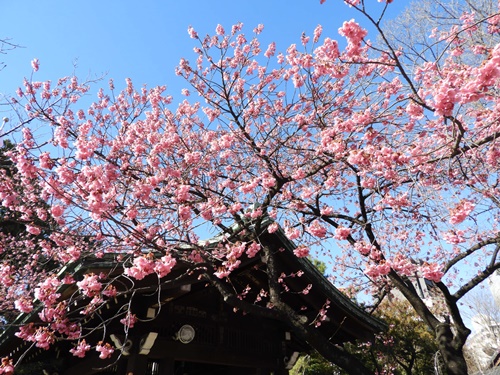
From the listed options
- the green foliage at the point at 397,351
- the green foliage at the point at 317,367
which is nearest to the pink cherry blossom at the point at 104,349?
the green foliage at the point at 397,351

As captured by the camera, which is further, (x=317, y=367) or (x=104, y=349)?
(x=317, y=367)

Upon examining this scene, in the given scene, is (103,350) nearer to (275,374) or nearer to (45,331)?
(45,331)

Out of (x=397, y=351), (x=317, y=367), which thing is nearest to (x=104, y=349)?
(x=397, y=351)

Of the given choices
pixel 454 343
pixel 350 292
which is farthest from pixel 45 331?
pixel 350 292

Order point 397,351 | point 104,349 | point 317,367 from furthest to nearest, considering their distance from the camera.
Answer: point 317,367
point 397,351
point 104,349

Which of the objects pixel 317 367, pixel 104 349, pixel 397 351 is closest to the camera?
pixel 104 349

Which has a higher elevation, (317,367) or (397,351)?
(397,351)

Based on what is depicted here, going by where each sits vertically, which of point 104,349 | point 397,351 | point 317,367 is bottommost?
point 317,367

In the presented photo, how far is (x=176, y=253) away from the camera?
485cm

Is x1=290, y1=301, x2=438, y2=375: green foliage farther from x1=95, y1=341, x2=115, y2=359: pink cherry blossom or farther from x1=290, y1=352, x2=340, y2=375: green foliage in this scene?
x1=95, y1=341, x2=115, y2=359: pink cherry blossom

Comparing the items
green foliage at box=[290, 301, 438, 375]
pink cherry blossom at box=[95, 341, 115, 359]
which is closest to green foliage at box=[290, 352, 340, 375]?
green foliage at box=[290, 301, 438, 375]

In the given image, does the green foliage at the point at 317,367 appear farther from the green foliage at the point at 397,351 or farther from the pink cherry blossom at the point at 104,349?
the pink cherry blossom at the point at 104,349

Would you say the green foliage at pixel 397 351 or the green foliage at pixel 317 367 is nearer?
the green foliage at pixel 397 351

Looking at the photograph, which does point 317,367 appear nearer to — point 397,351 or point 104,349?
point 397,351
